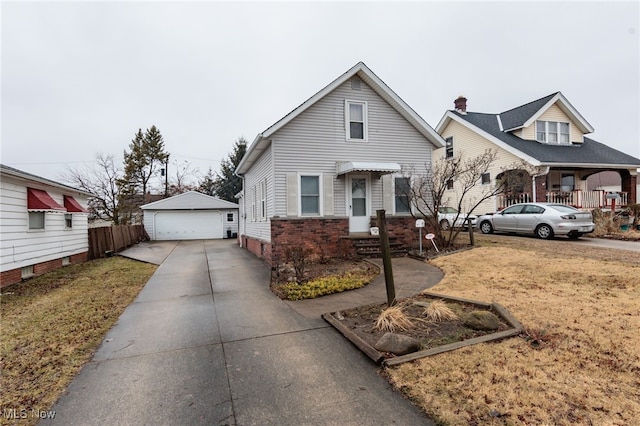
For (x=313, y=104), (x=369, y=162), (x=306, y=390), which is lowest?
(x=306, y=390)

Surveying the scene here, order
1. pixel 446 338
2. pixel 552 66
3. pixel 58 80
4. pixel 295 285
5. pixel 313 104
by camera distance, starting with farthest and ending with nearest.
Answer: pixel 552 66
pixel 58 80
pixel 313 104
pixel 295 285
pixel 446 338

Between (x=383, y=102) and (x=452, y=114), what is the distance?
11901 mm

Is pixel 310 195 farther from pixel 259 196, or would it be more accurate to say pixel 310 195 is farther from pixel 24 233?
pixel 24 233

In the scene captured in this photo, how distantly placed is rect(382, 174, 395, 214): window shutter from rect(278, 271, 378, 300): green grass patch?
178 inches

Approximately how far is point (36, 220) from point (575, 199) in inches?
972

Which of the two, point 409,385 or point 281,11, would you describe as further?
point 281,11

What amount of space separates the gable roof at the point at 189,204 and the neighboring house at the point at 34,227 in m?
11.3

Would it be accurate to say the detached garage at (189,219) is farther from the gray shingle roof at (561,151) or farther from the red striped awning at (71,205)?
the gray shingle roof at (561,151)

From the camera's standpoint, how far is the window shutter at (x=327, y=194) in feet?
36.2

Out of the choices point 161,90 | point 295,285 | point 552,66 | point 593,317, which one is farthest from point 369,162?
point 161,90

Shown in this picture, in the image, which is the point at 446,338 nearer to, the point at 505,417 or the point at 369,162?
the point at 505,417

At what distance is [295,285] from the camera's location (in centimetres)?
717

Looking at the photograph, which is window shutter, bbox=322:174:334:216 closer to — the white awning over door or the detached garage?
the white awning over door

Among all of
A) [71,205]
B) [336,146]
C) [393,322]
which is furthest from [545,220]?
[71,205]
